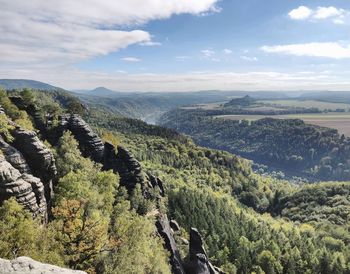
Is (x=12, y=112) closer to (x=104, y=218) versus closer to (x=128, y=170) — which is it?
(x=128, y=170)

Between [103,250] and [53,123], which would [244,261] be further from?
[103,250]

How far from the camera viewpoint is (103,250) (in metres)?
55.5

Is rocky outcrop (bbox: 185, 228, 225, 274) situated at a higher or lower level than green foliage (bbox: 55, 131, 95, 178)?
lower

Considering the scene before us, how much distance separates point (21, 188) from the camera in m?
51.6

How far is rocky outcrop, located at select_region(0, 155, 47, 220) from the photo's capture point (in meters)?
49.9

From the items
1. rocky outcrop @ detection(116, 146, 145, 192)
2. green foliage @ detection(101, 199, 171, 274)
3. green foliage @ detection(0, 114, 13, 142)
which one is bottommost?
Result: green foliage @ detection(101, 199, 171, 274)

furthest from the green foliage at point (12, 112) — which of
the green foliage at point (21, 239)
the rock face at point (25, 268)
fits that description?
the rock face at point (25, 268)

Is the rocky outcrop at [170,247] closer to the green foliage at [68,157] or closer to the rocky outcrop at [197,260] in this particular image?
the rocky outcrop at [197,260]

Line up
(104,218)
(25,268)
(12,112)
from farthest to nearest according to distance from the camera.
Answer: (12,112) < (104,218) < (25,268)

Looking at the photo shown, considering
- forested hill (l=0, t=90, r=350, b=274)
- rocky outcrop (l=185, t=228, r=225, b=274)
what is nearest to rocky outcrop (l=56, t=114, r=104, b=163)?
forested hill (l=0, t=90, r=350, b=274)

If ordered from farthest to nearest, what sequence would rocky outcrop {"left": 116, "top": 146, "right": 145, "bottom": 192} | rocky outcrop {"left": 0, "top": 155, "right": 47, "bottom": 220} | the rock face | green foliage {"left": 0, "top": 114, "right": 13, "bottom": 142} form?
1. rocky outcrop {"left": 116, "top": 146, "right": 145, "bottom": 192}
2. green foliage {"left": 0, "top": 114, "right": 13, "bottom": 142}
3. rocky outcrop {"left": 0, "top": 155, "right": 47, "bottom": 220}
4. the rock face

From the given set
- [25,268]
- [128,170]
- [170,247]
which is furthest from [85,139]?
[25,268]

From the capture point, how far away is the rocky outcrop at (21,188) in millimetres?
49875

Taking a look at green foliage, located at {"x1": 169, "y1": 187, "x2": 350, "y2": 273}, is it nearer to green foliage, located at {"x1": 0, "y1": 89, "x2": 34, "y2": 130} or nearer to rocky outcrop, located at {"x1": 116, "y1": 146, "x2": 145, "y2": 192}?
rocky outcrop, located at {"x1": 116, "y1": 146, "x2": 145, "y2": 192}
